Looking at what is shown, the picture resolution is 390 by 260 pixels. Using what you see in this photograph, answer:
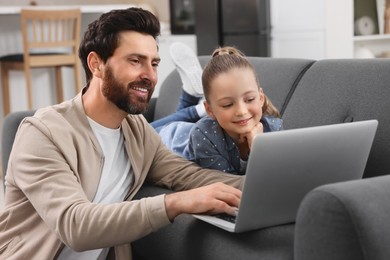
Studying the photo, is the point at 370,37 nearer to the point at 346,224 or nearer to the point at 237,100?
the point at 237,100

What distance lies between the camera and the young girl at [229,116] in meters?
1.78

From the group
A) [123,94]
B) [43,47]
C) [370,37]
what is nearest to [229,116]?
[123,94]

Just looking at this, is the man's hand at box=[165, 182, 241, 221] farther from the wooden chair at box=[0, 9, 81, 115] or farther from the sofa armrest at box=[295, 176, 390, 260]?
the wooden chair at box=[0, 9, 81, 115]

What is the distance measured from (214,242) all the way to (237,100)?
1.44 feet

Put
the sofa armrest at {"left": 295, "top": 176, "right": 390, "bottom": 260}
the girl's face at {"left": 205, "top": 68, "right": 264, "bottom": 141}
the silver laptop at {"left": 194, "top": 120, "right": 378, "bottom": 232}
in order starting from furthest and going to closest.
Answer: the girl's face at {"left": 205, "top": 68, "right": 264, "bottom": 141} < the silver laptop at {"left": 194, "top": 120, "right": 378, "bottom": 232} < the sofa armrest at {"left": 295, "top": 176, "right": 390, "bottom": 260}

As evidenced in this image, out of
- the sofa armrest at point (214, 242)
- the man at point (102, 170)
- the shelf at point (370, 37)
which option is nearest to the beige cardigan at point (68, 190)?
the man at point (102, 170)

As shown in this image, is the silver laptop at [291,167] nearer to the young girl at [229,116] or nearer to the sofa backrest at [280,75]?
the young girl at [229,116]

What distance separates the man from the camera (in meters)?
1.43

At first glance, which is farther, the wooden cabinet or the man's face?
the wooden cabinet

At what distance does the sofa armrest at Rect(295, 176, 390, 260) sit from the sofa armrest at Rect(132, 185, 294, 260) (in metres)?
0.19

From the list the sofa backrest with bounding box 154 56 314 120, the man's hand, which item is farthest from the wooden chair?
the man's hand

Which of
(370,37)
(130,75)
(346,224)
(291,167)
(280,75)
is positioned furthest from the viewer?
(370,37)

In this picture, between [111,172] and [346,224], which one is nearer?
[346,224]

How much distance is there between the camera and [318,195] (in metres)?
1.15
